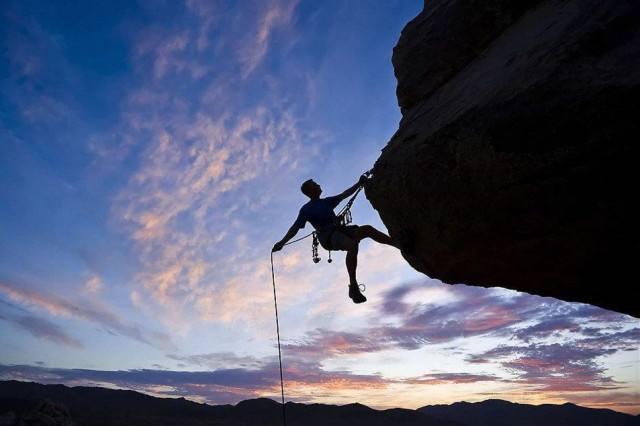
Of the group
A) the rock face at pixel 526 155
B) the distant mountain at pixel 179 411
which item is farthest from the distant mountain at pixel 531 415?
the rock face at pixel 526 155

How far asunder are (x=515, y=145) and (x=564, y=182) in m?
0.63

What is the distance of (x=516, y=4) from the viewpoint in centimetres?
600

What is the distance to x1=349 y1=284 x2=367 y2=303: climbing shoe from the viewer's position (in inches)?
292

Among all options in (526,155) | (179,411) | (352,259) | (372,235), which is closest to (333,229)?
(352,259)

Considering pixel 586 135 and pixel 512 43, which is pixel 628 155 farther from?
pixel 512 43

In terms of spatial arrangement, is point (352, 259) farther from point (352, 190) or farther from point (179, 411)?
point (179, 411)

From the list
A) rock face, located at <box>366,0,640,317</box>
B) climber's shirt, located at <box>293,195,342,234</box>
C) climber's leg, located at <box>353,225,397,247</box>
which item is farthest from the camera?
climber's shirt, located at <box>293,195,342,234</box>

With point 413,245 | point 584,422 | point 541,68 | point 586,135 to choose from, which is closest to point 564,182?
point 586,135

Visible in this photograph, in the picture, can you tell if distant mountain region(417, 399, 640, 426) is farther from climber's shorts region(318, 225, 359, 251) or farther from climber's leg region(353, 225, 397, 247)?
climber's leg region(353, 225, 397, 247)

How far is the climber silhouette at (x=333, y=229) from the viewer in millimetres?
7184

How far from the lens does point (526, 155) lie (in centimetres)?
436

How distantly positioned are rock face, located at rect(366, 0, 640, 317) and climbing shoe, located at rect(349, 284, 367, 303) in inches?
56.5

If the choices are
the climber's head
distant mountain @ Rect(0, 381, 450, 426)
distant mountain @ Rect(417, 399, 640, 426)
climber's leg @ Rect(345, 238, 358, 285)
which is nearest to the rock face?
climber's leg @ Rect(345, 238, 358, 285)

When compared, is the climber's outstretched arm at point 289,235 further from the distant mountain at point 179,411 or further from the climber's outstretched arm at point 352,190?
the distant mountain at point 179,411
